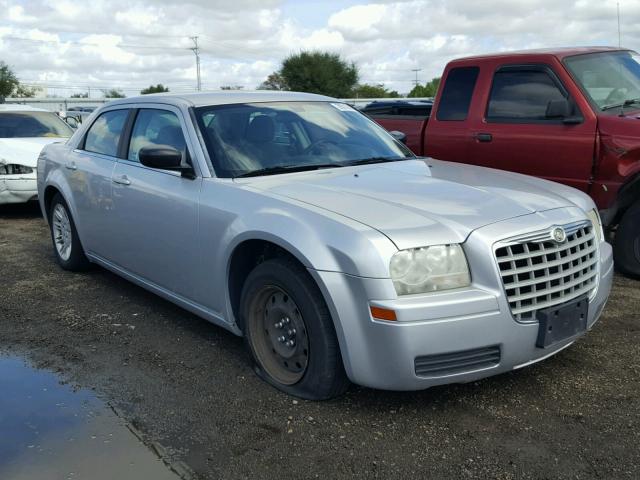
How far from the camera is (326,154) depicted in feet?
15.0

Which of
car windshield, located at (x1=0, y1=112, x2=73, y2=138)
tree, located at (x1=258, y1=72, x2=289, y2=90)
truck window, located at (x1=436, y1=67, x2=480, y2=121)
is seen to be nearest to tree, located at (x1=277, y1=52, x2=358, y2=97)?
tree, located at (x1=258, y1=72, x2=289, y2=90)

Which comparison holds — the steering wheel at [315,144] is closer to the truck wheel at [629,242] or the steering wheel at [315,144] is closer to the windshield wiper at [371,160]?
the windshield wiper at [371,160]

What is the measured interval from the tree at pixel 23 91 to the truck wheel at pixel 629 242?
68082 mm

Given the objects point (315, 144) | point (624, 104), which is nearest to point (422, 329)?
point (315, 144)

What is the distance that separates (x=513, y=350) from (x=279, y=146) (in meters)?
2.03

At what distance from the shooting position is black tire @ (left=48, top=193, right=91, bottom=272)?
612 cm

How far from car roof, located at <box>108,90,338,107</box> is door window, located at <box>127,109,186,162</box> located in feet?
0.34

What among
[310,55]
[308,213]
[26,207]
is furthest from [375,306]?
[310,55]

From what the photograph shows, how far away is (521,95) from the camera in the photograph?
6.29 m

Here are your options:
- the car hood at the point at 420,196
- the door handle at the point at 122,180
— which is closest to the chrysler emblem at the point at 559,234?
the car hood at the point at 420,196

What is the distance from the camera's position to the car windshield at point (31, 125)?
34.5ft

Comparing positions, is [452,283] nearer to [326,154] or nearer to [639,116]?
[326,154]

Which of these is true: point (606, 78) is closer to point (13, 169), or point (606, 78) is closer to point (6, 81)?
point (13, 169)

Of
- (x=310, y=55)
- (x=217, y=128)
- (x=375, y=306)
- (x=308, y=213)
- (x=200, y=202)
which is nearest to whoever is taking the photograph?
(x=375, y=306)
